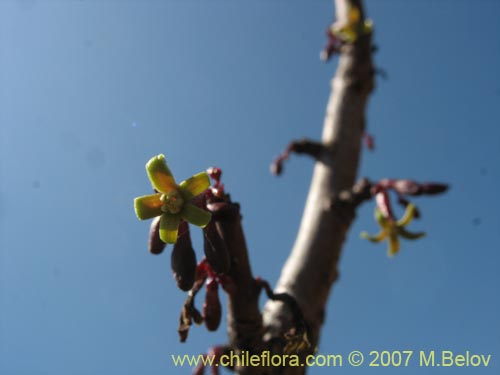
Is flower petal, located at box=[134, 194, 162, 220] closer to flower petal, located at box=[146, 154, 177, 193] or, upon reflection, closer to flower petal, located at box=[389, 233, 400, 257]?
flower petal, located at box=[146, 154, 177, 193]

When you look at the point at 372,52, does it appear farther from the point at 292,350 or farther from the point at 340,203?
the point at 292,350

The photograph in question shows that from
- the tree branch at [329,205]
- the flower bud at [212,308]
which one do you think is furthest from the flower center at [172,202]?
the tree branch at [329,205]

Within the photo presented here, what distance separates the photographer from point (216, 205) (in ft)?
5.30

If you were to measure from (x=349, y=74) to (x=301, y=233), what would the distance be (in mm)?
956

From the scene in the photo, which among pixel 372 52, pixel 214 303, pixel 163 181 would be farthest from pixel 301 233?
pixel 372 52

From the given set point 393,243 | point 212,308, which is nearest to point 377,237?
point 393,243

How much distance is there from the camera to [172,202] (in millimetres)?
1720

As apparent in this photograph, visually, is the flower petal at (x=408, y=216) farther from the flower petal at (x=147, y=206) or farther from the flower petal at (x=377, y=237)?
the flower petal at (x=147, y=206)

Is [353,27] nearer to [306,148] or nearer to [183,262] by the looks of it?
[306,148]

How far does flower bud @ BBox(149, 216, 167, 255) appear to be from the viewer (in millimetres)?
1679

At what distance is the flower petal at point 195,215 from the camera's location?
161 centimetres

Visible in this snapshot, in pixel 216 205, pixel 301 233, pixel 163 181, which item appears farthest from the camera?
pixel 301 233

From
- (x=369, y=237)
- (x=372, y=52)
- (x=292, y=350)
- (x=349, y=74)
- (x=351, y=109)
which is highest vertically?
(x=372, y=52)

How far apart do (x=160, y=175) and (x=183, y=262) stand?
36 cm
